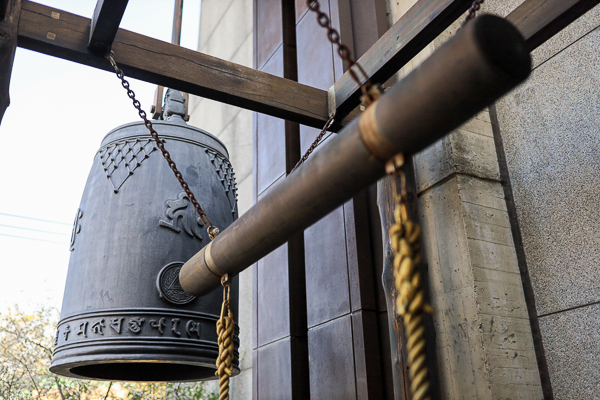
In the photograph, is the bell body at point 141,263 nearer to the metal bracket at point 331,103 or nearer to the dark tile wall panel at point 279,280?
the dark tile wall panel at point 279,280

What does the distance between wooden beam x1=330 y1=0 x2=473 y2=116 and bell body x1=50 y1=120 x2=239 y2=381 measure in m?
0.81

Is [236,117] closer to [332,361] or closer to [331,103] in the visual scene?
[331,103]

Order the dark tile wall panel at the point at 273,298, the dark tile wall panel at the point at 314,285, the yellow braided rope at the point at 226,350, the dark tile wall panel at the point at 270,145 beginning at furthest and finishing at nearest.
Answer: the dark tile wall panel at the point at 270,145 < the dark tile wall panel at the point at 273,298 < the dark tile wall panel at the point at 314,285 < the yellow braided rope at the point at 226,350

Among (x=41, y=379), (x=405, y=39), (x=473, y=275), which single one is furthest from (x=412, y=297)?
(x=41, y=379)

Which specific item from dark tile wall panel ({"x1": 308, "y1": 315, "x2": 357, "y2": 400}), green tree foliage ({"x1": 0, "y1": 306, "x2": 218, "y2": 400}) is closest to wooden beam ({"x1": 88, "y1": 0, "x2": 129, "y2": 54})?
dark tile wall panel ({"x1": 308, "y1": 315, "x2": 357, "y2": 400})

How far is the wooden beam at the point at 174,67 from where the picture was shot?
2.06 m

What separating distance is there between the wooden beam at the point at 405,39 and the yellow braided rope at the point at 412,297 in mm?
1258

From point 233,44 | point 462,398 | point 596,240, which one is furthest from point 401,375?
point 233,44

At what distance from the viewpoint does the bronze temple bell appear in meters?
2.19

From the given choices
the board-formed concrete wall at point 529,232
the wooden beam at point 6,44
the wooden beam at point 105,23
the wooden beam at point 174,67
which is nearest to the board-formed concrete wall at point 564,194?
the board-formed concrete wall at point 529,232

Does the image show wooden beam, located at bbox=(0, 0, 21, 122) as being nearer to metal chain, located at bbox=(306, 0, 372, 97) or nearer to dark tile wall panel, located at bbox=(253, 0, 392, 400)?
metal chain, located at bbox=(306, 0, 372, 97)

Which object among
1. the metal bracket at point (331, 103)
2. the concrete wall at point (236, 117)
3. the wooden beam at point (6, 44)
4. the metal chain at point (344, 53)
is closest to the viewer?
the metal chain at point (344, 53)

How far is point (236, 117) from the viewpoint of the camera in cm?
662

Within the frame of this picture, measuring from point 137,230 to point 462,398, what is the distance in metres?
1.53
